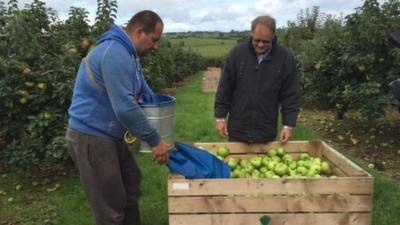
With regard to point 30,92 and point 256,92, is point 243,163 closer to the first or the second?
point 256,92

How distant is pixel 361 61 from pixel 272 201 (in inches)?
213

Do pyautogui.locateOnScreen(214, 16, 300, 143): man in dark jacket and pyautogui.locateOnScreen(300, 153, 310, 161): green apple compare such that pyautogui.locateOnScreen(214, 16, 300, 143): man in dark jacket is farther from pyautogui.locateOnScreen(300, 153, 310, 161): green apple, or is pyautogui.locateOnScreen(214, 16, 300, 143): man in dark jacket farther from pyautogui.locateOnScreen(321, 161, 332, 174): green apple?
pyautogui.locateOnScreen(321, 161, 332, 174): green apple

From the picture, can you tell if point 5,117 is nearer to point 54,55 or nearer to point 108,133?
point 54,55

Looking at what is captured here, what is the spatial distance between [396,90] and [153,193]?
10.4ft

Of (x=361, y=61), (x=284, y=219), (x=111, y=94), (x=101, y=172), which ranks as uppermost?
(x=111, y=94)

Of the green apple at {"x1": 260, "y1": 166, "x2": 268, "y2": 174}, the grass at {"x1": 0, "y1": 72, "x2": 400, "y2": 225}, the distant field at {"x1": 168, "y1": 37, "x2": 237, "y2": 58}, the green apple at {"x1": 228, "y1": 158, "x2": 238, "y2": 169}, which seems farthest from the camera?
the distant field at {"x1": 168, "y1": 37, "x2": 237, "y2": 58}

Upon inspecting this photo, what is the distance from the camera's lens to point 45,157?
6.20 m

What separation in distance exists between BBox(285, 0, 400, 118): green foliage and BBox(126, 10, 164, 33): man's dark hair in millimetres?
5318

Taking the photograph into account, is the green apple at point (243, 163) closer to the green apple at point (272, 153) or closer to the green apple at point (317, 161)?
the green apple at point (272, 153)

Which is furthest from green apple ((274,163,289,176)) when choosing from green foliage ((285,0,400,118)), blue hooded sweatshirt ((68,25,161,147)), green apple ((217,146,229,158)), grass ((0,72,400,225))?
green foliage ((285,0,400,118))

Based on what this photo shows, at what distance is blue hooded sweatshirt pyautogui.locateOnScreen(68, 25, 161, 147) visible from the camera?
11.1ft

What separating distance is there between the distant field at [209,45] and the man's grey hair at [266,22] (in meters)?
29.1

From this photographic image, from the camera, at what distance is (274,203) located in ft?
12.1

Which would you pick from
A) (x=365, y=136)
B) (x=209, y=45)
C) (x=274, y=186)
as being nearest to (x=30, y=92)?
(x=274, y=186)
